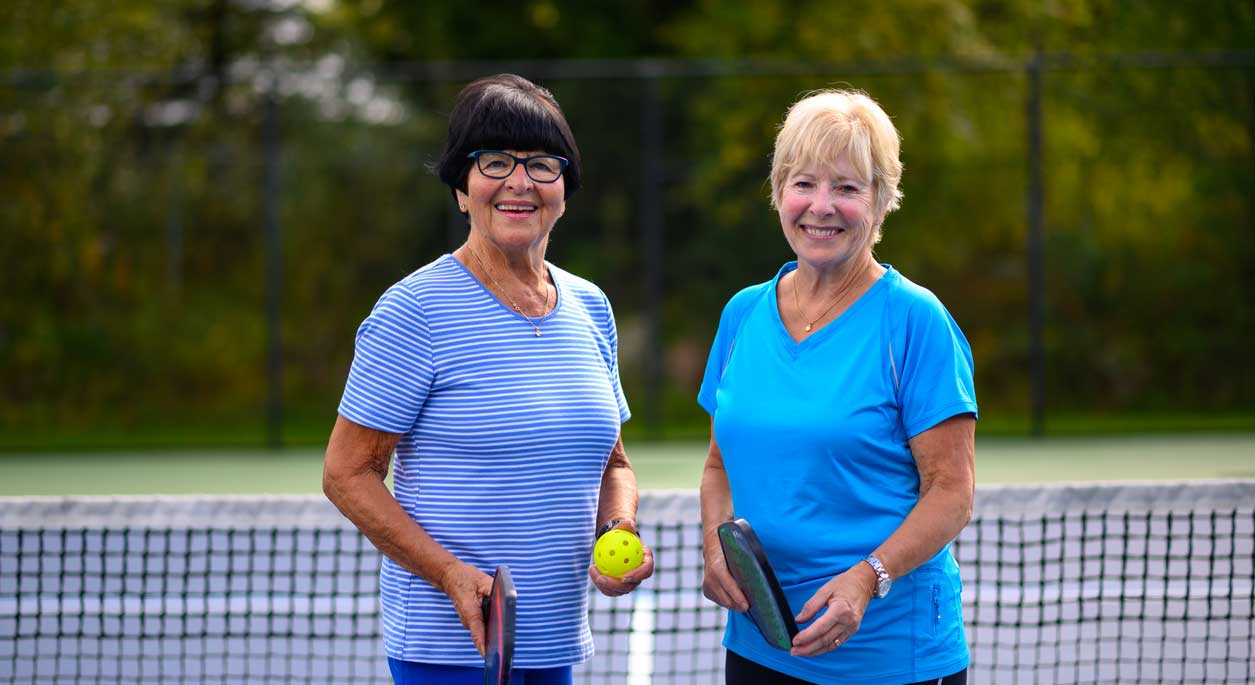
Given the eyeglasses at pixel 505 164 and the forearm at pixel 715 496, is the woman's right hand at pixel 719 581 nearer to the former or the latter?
the forearm at pixel 715 496

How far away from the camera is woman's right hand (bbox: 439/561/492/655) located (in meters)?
2.16

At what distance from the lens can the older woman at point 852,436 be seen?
2.14 metres

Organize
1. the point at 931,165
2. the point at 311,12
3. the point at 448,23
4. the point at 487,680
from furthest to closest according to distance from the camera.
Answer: the point at 311,12
the point at 448,23
the point at 931,165
the point at 487,680

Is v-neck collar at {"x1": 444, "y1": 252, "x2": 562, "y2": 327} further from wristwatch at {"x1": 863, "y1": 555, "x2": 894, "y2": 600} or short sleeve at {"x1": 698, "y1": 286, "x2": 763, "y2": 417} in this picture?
wristwatch at {"x1": 863, "y1": 555, "x2": 894, "y2": 600}

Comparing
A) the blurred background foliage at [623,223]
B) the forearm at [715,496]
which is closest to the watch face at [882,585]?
the forearm at [715,496]

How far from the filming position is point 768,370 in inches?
89.0

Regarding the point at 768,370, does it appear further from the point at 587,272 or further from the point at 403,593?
the point at 587,272

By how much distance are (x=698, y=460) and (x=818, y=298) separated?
6204mm

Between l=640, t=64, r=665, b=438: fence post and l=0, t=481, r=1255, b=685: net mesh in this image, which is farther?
l=640, t=64, r=665, b=438: fence post

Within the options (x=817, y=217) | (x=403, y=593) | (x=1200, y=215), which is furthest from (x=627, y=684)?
(x=1200, y=215)

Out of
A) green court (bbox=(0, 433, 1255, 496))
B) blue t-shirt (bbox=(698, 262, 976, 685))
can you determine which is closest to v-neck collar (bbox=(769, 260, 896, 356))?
blue t-shirt (bbox=(698, 262, 976, 685))

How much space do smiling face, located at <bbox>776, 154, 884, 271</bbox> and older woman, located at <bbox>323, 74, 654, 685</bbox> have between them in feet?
1.31

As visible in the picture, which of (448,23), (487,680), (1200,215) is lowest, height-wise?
(487,680)

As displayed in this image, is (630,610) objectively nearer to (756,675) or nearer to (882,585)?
(756,675)
